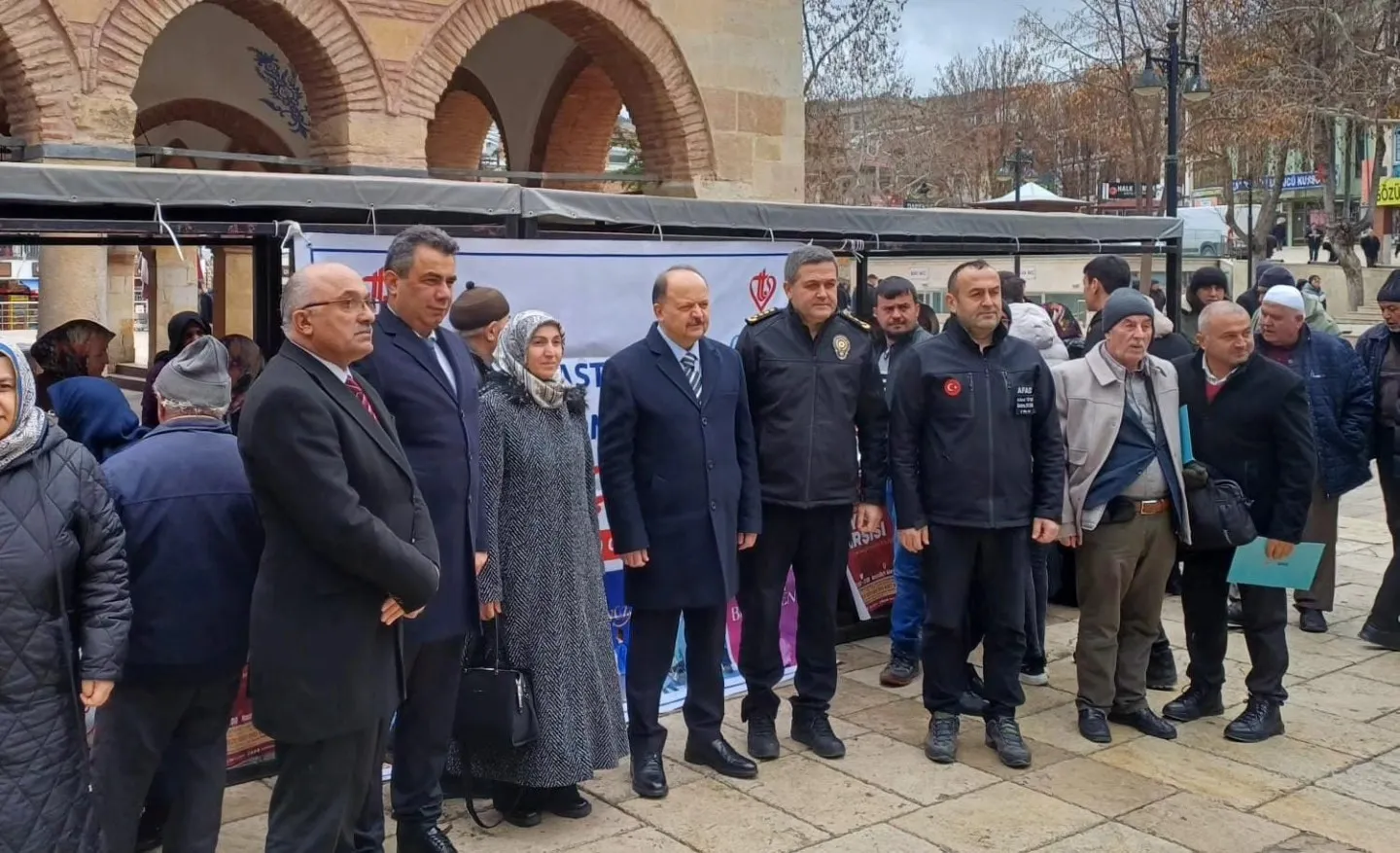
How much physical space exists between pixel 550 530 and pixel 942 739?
1857 millimetres

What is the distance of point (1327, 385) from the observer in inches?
259

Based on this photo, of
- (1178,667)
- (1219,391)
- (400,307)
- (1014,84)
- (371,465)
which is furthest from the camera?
(1014,84)

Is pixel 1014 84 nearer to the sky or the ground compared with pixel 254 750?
nearer to the sky

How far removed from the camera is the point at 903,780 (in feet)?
15.8

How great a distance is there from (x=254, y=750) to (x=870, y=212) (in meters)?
3.84

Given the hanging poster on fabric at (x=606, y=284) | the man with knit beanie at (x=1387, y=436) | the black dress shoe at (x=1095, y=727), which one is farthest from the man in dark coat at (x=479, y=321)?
the man with knit beanie at (x=1387, y=436)

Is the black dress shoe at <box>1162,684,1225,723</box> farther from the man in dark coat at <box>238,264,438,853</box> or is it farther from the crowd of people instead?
the man in dark coat at <box>238,264,438,853</box>

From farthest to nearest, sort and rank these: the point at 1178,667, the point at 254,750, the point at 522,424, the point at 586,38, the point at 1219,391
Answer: the point at 586,38 < the point at 1178,667 < the point at 1219,391 < the point at 254,750 < the point at 522,424

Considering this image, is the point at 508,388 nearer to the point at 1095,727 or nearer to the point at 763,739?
the point at 763,739

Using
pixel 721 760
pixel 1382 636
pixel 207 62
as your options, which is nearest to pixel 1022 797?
pixel 721 760

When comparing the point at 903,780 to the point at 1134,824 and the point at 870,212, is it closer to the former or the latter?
the point at 1134,824

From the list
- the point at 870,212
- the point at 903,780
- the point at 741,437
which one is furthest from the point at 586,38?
the point at 903,780

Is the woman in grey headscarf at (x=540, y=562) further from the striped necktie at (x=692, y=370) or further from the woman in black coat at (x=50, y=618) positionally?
the woman in black coat at (x=50, y=618)

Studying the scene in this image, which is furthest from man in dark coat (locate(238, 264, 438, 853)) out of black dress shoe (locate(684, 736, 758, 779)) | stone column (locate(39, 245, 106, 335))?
stone column (locate(39, 245, 106, 335))
